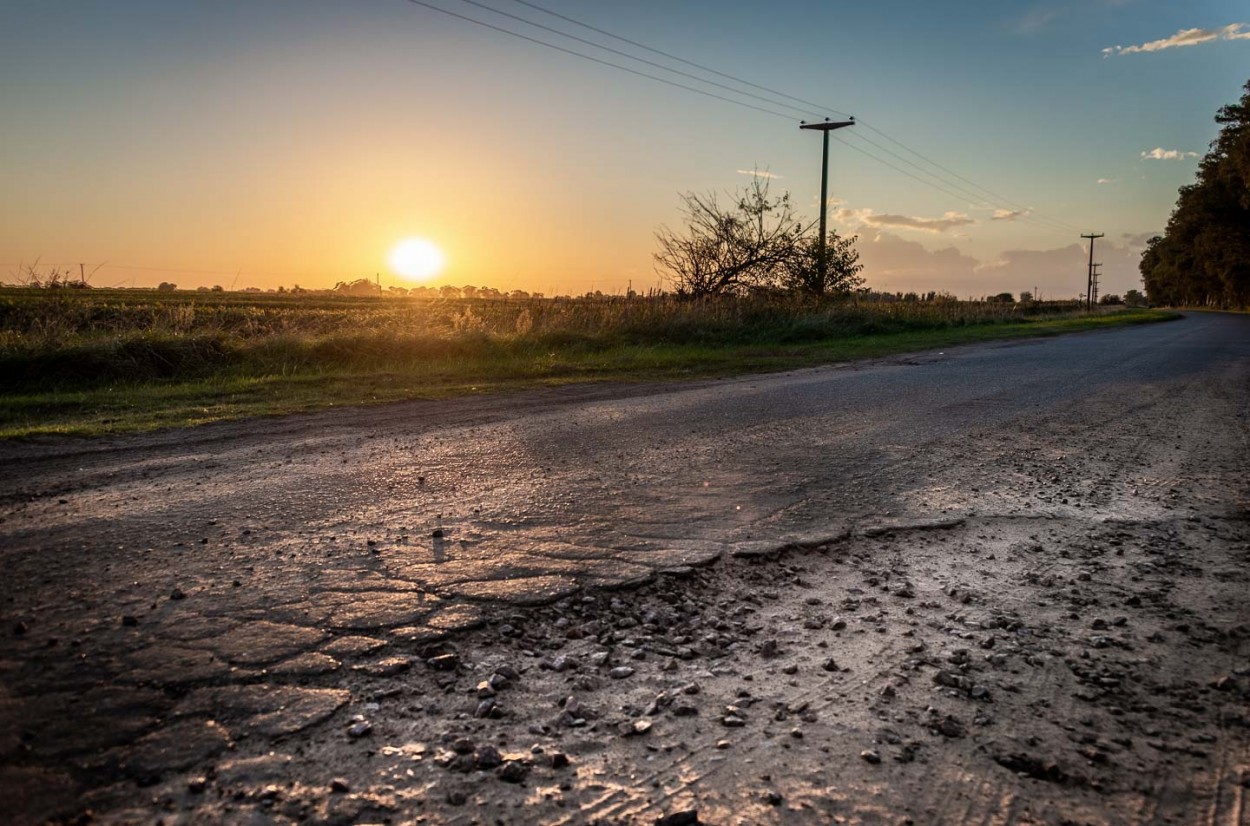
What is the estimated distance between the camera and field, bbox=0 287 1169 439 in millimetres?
9008

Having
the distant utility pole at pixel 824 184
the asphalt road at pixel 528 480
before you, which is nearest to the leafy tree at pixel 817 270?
the distant utility pole at pixel 824 184

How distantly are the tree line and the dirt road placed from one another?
5464 centimetres

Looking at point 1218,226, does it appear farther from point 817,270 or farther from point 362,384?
point 362,384

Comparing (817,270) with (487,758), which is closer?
(487,758)

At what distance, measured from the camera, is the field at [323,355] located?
9.01 meters

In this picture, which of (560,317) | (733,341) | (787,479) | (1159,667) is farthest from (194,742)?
(733,341)

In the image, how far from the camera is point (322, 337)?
1392 centimetres

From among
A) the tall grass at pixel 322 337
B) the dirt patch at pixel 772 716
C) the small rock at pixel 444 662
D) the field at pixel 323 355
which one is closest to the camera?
the dirt patch at pixel 772 716

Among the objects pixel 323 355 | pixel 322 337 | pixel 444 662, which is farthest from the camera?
pixel 322 337

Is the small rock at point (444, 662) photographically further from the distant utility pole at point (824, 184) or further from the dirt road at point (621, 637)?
the distant utility pole at point (824, 184)

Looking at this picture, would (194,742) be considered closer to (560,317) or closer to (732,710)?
(732,710)

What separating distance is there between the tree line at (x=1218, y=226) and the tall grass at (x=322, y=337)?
42810mm

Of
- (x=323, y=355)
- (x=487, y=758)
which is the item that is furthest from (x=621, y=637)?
(x=323, y=355)

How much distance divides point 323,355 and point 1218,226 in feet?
239
